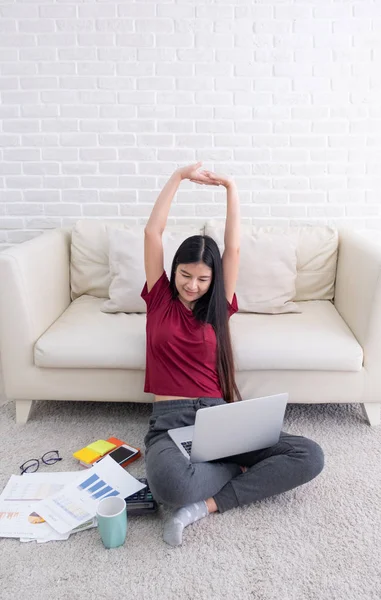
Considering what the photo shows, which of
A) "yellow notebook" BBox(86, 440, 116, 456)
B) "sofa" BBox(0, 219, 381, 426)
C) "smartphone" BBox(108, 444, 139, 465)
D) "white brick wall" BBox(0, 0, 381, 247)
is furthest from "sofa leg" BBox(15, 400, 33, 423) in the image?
"white brick wall" BBox(0, 0, 381, 247)

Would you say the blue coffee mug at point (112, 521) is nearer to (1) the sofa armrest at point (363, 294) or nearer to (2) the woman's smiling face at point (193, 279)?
(2) the woman's smiling face at point (193, 279)

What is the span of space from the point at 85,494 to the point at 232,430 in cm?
51

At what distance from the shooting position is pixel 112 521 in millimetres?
1516

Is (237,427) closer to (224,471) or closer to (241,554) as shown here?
(224,471)

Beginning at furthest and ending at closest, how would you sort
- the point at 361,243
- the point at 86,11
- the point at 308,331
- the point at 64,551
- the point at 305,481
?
the point at 86,11, the point at 361,243, the point at 308,331, the point at 305,481, the point at 64,551

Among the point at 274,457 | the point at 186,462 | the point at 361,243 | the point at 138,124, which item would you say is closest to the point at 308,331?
the point at 361,243

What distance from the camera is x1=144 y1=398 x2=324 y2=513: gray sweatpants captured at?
5.29ft

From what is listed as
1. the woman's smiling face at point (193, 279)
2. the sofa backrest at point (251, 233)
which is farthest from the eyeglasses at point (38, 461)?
the sofa backrest at point (251, 233)

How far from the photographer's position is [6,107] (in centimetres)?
280

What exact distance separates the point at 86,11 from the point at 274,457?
2.22 meters

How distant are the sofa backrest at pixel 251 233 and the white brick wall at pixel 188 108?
0.27 meters

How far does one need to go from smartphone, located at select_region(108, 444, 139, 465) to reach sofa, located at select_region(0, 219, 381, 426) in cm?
27

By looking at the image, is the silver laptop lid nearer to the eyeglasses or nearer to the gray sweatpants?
the gray sweatpants

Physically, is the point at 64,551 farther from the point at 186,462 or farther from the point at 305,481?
the point at 305,481
